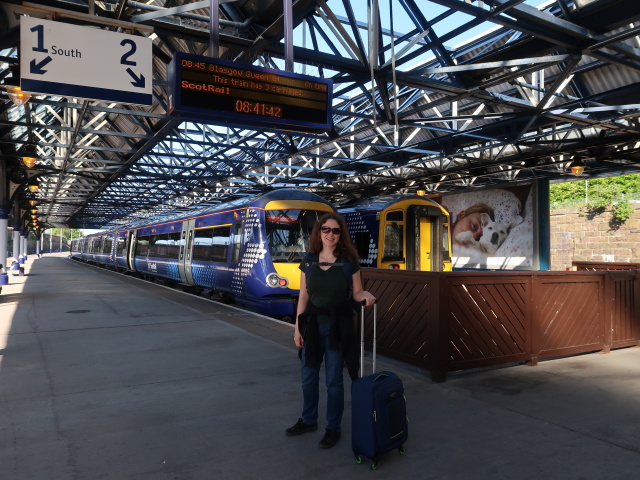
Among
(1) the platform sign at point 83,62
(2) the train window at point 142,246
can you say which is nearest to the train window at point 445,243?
(1) the platform sign at point 83,62

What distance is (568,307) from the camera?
271 inches

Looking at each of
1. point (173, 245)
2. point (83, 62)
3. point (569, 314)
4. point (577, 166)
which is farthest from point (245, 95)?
point (577, 166)

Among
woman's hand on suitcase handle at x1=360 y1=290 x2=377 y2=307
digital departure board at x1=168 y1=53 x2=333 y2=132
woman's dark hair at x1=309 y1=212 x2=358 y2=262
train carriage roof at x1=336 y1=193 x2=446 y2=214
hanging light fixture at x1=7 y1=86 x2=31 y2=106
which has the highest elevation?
hanging light fixture at x1=7 y1=86 x2=31 y2=106

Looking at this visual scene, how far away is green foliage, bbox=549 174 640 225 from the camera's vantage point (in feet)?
75.9

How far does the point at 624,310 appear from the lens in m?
7.65

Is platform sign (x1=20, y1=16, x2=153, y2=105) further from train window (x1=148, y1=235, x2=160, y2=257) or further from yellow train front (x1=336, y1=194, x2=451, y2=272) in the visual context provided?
train window (x1=148, y1=235, x2=160, y2=257)

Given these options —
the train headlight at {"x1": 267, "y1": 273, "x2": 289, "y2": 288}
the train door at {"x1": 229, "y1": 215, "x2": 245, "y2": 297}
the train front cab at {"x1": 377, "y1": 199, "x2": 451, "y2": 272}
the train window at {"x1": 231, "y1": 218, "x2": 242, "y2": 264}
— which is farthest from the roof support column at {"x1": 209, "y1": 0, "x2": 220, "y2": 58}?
the train front cab at {"x1": 377, "y1": 199, "x2": 451, "y2": 272}

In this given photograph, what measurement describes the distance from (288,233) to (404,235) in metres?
4.85

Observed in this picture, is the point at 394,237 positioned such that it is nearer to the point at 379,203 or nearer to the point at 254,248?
the point at 379,203

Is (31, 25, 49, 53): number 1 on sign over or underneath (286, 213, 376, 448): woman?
over

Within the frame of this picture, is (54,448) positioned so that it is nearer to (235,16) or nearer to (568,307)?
(568,307)

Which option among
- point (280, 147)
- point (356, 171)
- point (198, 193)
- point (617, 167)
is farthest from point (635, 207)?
point (198, 193)

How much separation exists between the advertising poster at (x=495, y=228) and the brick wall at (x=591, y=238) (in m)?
4.52

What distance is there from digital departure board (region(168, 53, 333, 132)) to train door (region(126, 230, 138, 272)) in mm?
20423
